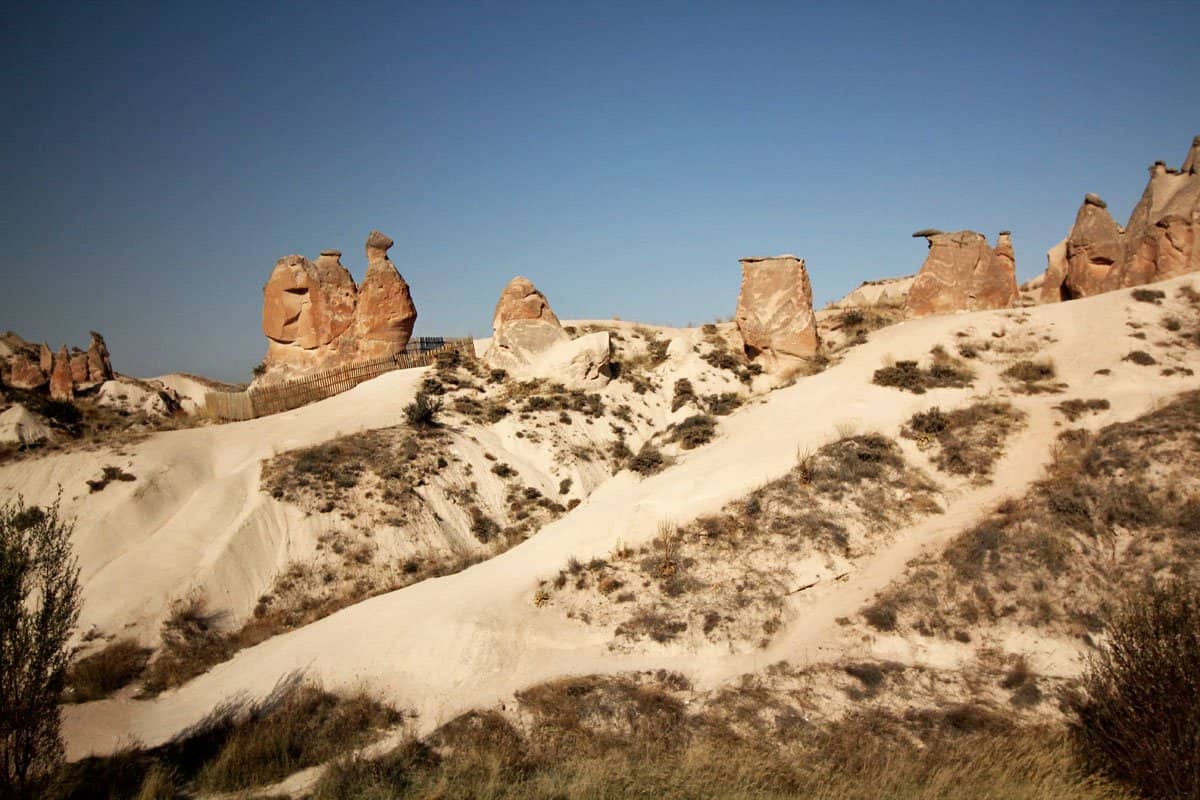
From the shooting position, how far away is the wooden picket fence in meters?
22.2

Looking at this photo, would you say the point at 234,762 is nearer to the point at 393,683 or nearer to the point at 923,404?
the point at 393,683

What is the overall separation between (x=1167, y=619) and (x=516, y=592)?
959cm

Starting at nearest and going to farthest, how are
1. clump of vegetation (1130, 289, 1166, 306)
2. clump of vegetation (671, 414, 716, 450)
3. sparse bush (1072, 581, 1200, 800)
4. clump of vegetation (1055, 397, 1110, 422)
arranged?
sparse bush (1072, 581, 1200, 800), clump of vegetation (1055, 397, 1110, 422), clump of vegetation (671, 414, 716, 450), clump of vegetation (1130, 289, 1166, 306)

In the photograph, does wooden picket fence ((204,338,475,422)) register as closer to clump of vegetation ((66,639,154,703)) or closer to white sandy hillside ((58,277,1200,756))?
white sandy hillside ((58,277,1200,756))

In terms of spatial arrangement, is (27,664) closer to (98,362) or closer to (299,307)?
(299,307)

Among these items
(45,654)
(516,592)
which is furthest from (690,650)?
(45,654)

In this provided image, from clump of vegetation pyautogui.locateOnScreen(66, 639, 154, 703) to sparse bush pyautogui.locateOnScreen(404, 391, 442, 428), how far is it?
30.2 ft

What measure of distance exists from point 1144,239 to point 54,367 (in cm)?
3902

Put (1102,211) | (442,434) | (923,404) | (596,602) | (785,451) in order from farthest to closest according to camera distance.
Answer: (1102,211), (442,434), (923,404), (785,451), (596,602)

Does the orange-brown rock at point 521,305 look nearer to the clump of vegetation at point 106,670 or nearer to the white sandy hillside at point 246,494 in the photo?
the white sandy hillside at point 246,494

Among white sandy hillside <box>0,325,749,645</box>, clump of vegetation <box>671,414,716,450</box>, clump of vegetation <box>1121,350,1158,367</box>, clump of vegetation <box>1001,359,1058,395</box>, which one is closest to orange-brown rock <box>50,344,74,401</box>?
white sandy hillside <box>0,325,749,645</box>

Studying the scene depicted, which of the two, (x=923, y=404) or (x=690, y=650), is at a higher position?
(x=923, y=404)

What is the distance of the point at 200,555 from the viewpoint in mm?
14797

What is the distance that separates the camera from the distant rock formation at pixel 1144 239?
21078mm
